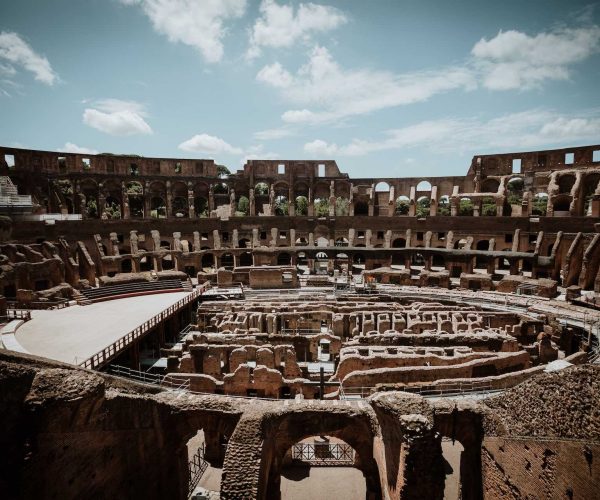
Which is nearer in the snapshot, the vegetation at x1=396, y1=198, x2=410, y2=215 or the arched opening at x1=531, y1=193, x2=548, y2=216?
the arched opening at x1=531, y1=193, x2=548, y2=216

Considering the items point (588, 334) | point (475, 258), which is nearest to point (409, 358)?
point (588, 334)

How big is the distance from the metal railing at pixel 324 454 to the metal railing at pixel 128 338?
348 inches

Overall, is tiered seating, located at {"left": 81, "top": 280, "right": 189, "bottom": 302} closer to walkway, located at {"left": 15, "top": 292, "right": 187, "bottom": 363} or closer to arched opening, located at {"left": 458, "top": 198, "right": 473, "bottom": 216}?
walkway, located at {"left": 15, "top": 292, "right": 187, "bottom": 363}

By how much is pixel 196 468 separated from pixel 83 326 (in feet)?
37.8

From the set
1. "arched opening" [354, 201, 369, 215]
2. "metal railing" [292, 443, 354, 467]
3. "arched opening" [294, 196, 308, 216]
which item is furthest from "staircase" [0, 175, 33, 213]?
"arched opening" [294, 196, 308, 216]

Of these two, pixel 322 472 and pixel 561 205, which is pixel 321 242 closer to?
pixel 561 205

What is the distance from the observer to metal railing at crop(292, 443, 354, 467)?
12.5 meters

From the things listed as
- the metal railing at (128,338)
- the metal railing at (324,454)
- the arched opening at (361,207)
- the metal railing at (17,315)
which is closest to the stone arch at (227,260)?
the metal railing at (128,338)

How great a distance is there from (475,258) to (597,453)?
90.3 ft

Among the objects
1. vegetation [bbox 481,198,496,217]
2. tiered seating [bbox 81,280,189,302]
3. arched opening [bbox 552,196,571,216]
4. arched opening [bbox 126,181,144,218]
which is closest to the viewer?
tiered seating [bbox 81,280,189,302]

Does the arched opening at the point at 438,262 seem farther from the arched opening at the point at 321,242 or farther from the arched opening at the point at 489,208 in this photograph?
the arched opening at the point at 321,242

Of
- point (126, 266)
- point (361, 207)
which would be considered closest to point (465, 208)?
point (361, 207)

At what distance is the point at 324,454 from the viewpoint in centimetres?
1275

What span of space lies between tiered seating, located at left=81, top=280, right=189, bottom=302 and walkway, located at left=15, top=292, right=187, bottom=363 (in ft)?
3.44
